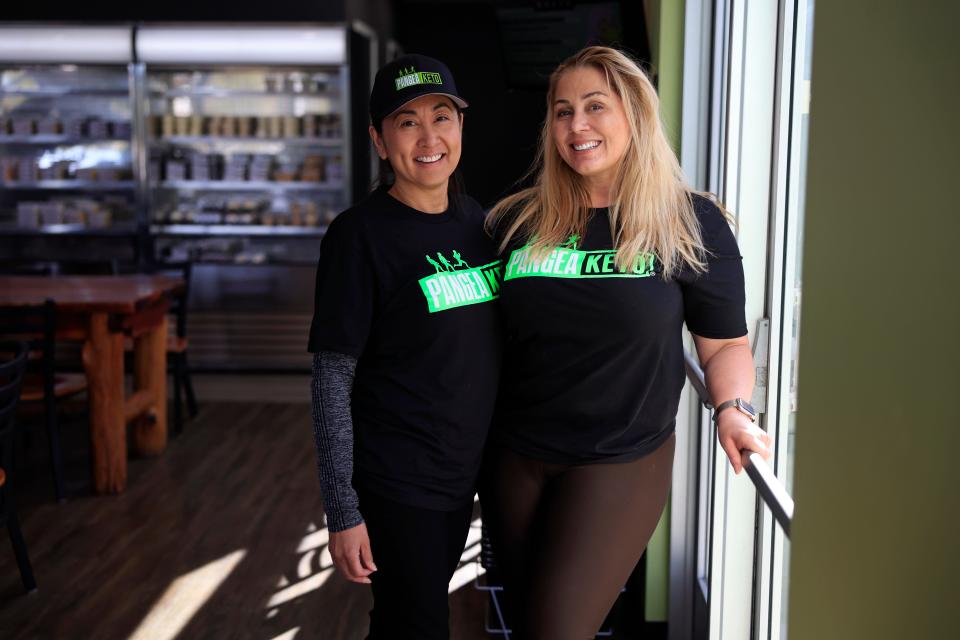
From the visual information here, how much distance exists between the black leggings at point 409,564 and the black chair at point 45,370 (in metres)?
2.89

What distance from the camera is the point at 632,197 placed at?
187 cm

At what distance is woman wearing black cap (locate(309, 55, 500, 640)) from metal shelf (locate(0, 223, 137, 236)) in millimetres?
5873

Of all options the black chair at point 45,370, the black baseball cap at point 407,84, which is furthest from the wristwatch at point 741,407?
the black chair at point 45,370

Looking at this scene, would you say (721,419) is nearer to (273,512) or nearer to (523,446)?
(523,446)

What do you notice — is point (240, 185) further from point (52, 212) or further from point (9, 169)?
point (9, 169)

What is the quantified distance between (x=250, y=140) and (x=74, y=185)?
4.51 feet

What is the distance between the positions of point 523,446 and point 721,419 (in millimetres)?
371

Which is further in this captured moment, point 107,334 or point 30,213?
point 30,213

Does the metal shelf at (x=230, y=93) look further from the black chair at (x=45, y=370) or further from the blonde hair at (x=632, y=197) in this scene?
the blonde hair at (x=632, y=197)

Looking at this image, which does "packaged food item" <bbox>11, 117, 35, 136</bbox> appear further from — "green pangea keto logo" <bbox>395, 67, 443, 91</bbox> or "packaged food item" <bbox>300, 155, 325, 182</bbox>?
"green pangea keto logo" <bbox>395, 67, 443, 91</bbox>

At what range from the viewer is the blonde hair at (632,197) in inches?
72.2

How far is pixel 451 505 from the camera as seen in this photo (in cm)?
193

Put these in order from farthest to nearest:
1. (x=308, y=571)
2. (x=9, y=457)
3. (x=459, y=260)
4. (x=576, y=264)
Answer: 1. (x=308, y=571)
2. (x=9, y=457)
3. (x=459, y=260)
4. (x=576, y=264)

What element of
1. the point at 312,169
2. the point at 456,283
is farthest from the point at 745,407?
the point at 312,169
